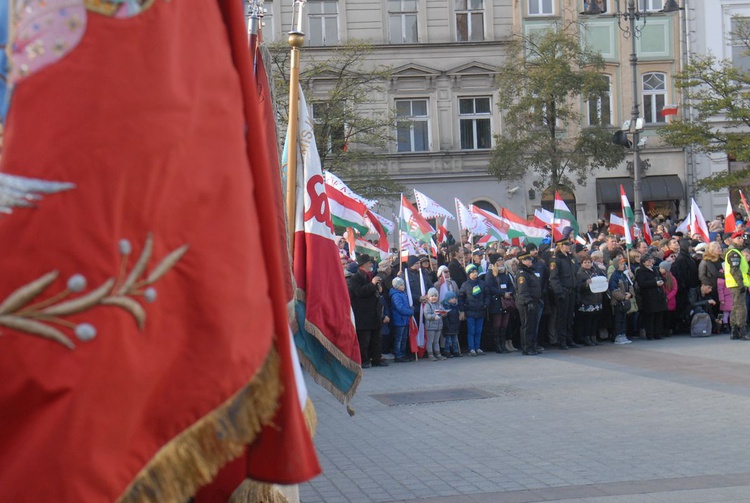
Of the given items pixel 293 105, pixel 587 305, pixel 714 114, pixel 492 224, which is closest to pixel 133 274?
pixel 293 105

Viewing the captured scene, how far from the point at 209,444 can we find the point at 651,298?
17.9 m

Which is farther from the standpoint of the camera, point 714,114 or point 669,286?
point 714,114

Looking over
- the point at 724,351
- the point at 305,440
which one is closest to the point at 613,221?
the point at 724,351

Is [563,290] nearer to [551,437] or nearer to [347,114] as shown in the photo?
[551,437]

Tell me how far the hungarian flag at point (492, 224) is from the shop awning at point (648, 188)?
16210 mm

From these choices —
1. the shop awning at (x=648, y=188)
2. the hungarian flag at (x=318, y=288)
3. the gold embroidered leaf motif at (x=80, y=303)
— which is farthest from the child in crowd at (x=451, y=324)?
the shop awning at (x=648, y=188)

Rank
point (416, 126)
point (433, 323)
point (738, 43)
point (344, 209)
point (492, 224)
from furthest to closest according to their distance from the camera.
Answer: point (416, 126), point (738, 43), point (492, 224), point (433, 323), point (344, 209)

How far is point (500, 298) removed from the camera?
1831cm

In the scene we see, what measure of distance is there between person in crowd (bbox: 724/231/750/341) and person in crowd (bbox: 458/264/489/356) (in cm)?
442

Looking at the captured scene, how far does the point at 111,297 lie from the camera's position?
2.13 metres

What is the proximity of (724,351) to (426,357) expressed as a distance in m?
4.99

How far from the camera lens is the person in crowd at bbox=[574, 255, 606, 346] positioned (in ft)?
61.5

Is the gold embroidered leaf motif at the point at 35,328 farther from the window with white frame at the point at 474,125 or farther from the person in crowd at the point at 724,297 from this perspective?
the window with white frame at the point at 474,125

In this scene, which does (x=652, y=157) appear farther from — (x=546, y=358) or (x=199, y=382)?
(x=199, y=382)
